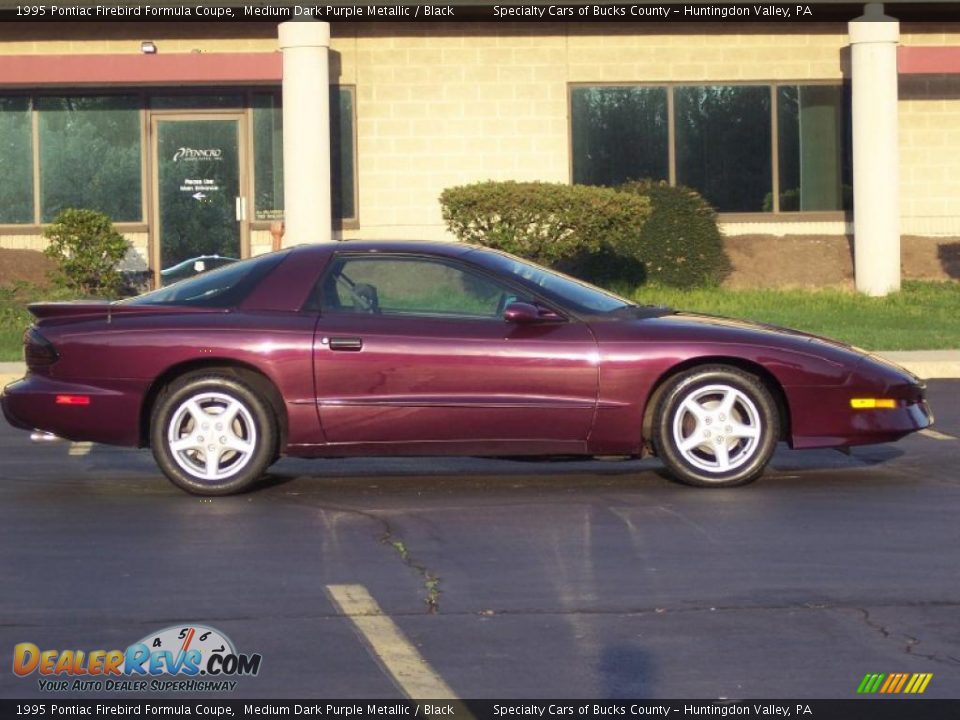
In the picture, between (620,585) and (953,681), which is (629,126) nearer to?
(620,585)


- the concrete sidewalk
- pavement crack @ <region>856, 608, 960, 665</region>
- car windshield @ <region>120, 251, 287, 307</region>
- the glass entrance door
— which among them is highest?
the glass entrance door

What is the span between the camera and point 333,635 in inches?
266

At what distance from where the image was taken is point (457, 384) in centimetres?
1004

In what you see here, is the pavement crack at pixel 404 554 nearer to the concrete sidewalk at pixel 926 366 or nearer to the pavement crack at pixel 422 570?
the pavement crack at pixel 422 570

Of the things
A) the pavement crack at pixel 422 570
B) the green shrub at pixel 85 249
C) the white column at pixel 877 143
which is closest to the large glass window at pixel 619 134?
the white column at pixel 877 143

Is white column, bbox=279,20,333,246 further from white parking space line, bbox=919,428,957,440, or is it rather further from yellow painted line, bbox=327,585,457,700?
yellow painted line, bbox=327,585,457,700

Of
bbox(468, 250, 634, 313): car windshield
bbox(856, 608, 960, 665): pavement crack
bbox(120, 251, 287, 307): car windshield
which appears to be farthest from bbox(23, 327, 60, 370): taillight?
bbox(856, 608, 960, 665): pavement crack

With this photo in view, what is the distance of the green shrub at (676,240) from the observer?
76.4 feet

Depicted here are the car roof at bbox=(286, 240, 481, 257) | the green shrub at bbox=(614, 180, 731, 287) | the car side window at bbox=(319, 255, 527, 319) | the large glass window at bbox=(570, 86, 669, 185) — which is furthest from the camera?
the large glass window at bbox=(570, 86, 669, 185)

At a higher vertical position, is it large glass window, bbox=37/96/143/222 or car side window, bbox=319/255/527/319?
large glass window, bbox=37/96/143/222

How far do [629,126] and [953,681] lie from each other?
1902 centimetres

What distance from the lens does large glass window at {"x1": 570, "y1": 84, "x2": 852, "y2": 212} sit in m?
24.5

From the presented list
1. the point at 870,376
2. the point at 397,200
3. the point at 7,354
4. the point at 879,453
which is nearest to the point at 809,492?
the point at 870,376

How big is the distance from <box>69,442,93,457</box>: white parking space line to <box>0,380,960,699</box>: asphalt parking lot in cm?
63
